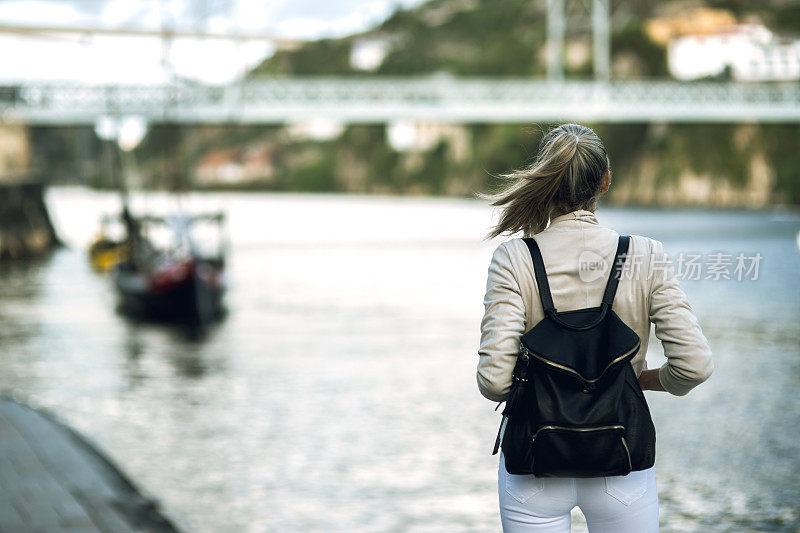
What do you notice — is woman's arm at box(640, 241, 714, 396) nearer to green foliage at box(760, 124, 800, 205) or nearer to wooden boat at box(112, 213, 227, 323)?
wooden boat at box(112, 213, 227, 323)

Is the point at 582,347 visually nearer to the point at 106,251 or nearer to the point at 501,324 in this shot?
the point at 501,324

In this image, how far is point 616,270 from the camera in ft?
6.83

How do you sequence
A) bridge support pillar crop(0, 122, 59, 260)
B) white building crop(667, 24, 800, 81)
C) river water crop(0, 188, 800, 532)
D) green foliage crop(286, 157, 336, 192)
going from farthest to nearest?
green foliage crop(286, 157, 336, 192) → white building crop(667, 24, 800, 81) → bridge support pillar crop(0, 122, 59, 260) → river water crop(0, 188, 800, 532)

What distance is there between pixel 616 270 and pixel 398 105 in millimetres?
48286

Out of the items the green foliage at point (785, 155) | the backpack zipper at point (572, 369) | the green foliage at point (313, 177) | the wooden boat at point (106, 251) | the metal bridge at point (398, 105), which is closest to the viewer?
the backpack zipper at point (572, 369)

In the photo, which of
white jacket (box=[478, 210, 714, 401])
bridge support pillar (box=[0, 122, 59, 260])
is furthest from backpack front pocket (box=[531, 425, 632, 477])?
bridge support pillar (box=[0, 122, 59, 260])

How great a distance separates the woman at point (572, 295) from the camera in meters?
2.07

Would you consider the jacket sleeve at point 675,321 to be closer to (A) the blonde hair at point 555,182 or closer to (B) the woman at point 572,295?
(B) the woman at point 572,295

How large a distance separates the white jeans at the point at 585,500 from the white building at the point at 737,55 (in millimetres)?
66234

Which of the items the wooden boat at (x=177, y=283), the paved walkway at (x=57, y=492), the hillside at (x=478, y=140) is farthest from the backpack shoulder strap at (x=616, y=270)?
the wooden boat at (x=177, y=283)

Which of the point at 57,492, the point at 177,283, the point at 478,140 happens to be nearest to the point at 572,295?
the point at 57,492

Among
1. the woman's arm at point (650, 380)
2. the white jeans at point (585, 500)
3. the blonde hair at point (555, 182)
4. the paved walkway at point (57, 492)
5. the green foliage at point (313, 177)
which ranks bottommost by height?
the green foliage at point (313, 177)

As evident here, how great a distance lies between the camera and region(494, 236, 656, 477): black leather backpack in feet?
6.66

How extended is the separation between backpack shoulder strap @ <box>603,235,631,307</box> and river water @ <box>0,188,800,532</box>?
400 mm
